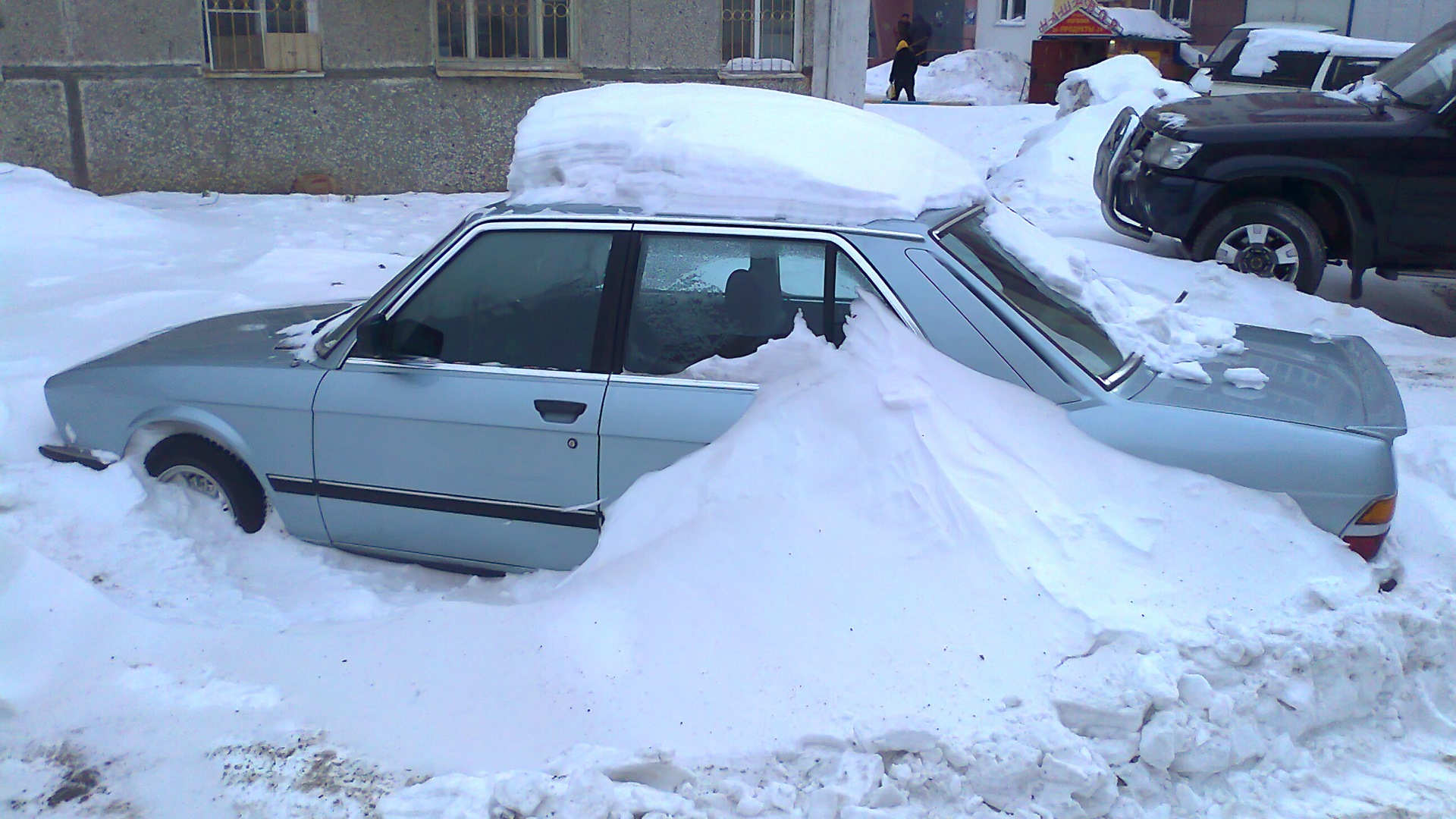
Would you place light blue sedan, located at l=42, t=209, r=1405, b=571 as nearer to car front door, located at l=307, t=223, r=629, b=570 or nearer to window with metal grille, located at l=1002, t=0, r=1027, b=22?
car front door, located at l=307, t=223, r=629, b=570

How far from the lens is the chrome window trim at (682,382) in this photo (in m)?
3.39

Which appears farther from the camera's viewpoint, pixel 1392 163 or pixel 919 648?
pixel 1392 163

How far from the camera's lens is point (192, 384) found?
3893 mm

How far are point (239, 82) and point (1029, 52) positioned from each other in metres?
21.0

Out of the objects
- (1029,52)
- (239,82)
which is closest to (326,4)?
(239,82)

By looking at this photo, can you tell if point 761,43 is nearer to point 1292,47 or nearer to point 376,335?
point 1292,47

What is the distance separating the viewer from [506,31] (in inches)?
439

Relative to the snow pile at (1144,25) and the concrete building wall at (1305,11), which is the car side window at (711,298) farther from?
the concrete building wall at (1305,11)

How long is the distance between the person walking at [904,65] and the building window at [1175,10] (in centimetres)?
1003

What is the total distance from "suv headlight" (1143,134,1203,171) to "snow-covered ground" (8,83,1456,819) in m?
4.64

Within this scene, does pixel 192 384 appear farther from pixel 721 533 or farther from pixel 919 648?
pixel 919 648

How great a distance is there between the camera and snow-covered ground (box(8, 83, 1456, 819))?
8.92 feet

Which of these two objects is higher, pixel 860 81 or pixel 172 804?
pixel 860 81

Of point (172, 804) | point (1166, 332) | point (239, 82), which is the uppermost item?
point (239, 82)
